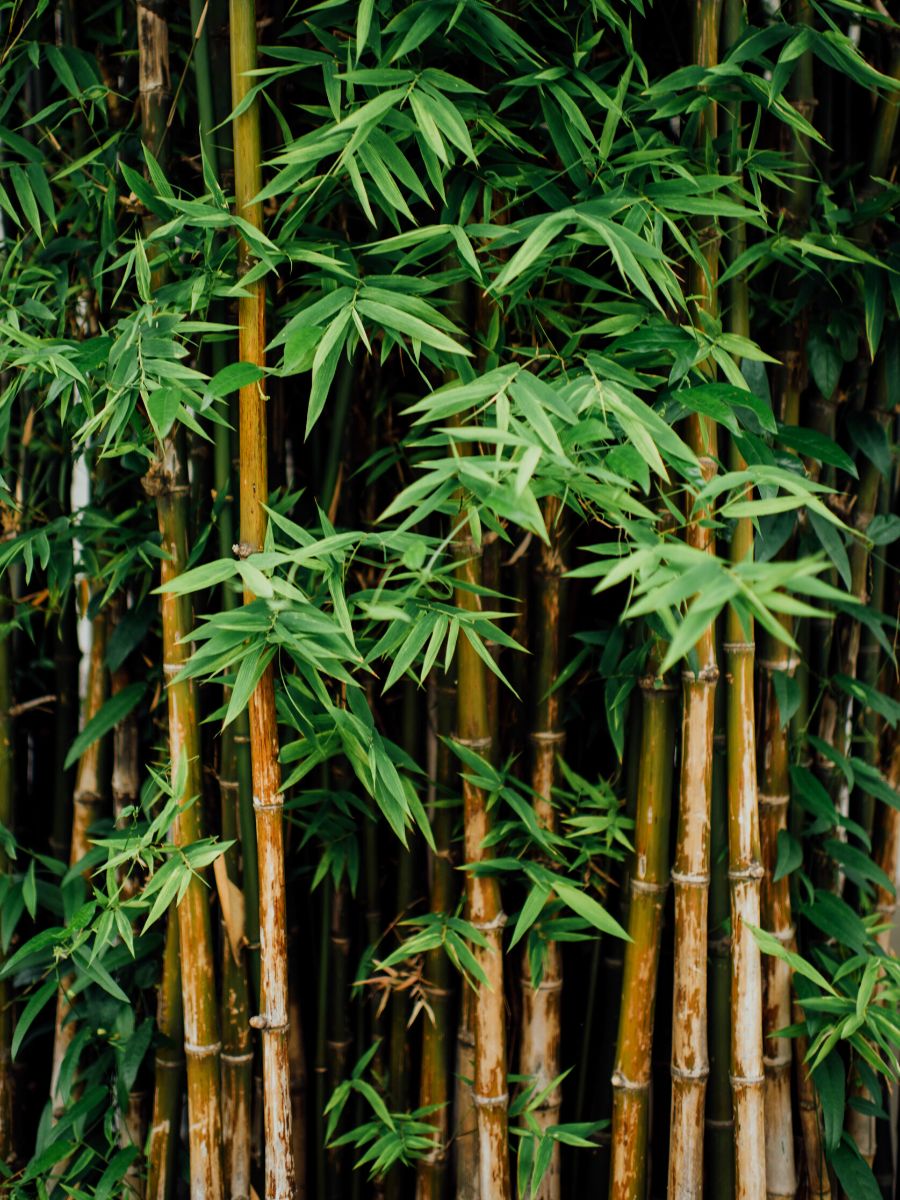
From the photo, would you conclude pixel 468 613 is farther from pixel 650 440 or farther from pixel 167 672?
pixel 167 672

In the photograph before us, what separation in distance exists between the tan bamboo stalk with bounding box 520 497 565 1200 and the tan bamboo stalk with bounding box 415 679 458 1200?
11cm

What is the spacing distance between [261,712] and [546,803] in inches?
17.2

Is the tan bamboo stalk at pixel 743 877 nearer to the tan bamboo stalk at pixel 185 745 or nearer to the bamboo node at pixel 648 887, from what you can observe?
the bamboo node at pixel 648 887

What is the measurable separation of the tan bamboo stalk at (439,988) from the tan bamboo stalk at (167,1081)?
1.14 ft

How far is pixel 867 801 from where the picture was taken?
1547 mm

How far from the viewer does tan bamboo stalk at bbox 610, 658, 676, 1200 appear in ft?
4.39

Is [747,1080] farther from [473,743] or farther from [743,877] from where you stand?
[473,743]

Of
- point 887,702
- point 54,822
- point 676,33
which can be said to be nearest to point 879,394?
point 887,702

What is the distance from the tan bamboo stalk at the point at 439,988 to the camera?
1.45 m

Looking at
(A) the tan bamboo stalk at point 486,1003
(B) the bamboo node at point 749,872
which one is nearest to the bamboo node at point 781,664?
(B) the bamboo node at point 749,872

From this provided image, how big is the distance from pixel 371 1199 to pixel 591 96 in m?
1.60

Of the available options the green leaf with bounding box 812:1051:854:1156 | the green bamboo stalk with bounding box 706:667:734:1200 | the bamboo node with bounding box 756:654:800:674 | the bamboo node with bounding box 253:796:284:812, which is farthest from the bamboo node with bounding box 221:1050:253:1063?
the bamboo node with bounding box 756:654:800:674

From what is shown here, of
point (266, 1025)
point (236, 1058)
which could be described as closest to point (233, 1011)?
point (236, 1058)

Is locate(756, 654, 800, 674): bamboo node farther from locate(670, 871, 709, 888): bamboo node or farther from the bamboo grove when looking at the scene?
locate(670, 871, 709, 888): bamboo node
